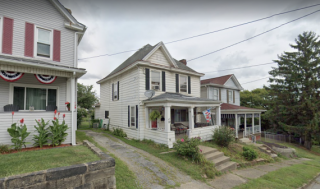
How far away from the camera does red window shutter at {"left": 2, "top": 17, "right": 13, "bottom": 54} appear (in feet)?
22.5

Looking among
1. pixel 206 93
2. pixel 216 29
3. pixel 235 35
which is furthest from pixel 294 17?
pixel 206 93

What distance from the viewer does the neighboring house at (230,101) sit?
1528 centimetres

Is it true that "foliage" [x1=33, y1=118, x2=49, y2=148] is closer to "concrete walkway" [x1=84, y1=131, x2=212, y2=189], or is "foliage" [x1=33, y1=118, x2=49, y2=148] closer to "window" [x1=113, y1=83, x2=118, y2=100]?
"concrete walkway" [x1=84, y1=131, x2=212, y2=189]

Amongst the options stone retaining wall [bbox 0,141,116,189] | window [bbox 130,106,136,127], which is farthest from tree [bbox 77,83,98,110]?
stone retaining wall [bbox 0,141,116,189]

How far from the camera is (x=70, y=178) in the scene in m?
3.27

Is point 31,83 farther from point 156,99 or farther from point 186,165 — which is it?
point 186,165

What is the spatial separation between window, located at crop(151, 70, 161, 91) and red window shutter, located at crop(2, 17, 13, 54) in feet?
25.0

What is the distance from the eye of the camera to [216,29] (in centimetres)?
959

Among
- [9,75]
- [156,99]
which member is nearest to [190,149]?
[156,99]

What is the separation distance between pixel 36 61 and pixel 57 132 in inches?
135

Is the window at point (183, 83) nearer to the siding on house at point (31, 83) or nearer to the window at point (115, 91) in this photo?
the window at point (115, 91)

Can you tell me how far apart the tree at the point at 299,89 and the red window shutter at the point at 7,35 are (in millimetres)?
23441

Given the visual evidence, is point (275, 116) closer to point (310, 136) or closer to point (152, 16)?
point (310, 136)

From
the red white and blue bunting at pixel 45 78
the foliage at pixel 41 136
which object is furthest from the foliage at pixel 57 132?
the red white and blue bunting at pixel 45 78
